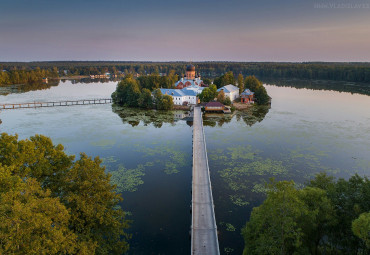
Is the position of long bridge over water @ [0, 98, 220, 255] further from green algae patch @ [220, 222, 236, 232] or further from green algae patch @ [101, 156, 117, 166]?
green algae patch @ [101, 156, 117, 166]

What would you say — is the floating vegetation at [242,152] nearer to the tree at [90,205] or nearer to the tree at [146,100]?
the tree at [90,205]

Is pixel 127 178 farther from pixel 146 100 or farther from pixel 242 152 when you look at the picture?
pixel 146 100

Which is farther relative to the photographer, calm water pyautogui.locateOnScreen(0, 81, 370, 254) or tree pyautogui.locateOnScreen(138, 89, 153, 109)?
tree pyautogui.locateOnScreen(138, 89, 153, 109)

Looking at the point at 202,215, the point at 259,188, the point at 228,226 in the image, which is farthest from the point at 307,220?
the point at 259,188

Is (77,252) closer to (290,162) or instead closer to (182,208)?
(182,208)

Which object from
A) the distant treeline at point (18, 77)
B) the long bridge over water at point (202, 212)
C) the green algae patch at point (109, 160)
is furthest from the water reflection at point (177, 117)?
the distant treeline at point (18, 77)

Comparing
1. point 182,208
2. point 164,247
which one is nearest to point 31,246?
point 164,247

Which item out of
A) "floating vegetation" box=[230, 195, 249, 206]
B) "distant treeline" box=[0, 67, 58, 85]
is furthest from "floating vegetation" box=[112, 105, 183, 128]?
"distant treeline" box=[0, 67, 58, 85]
